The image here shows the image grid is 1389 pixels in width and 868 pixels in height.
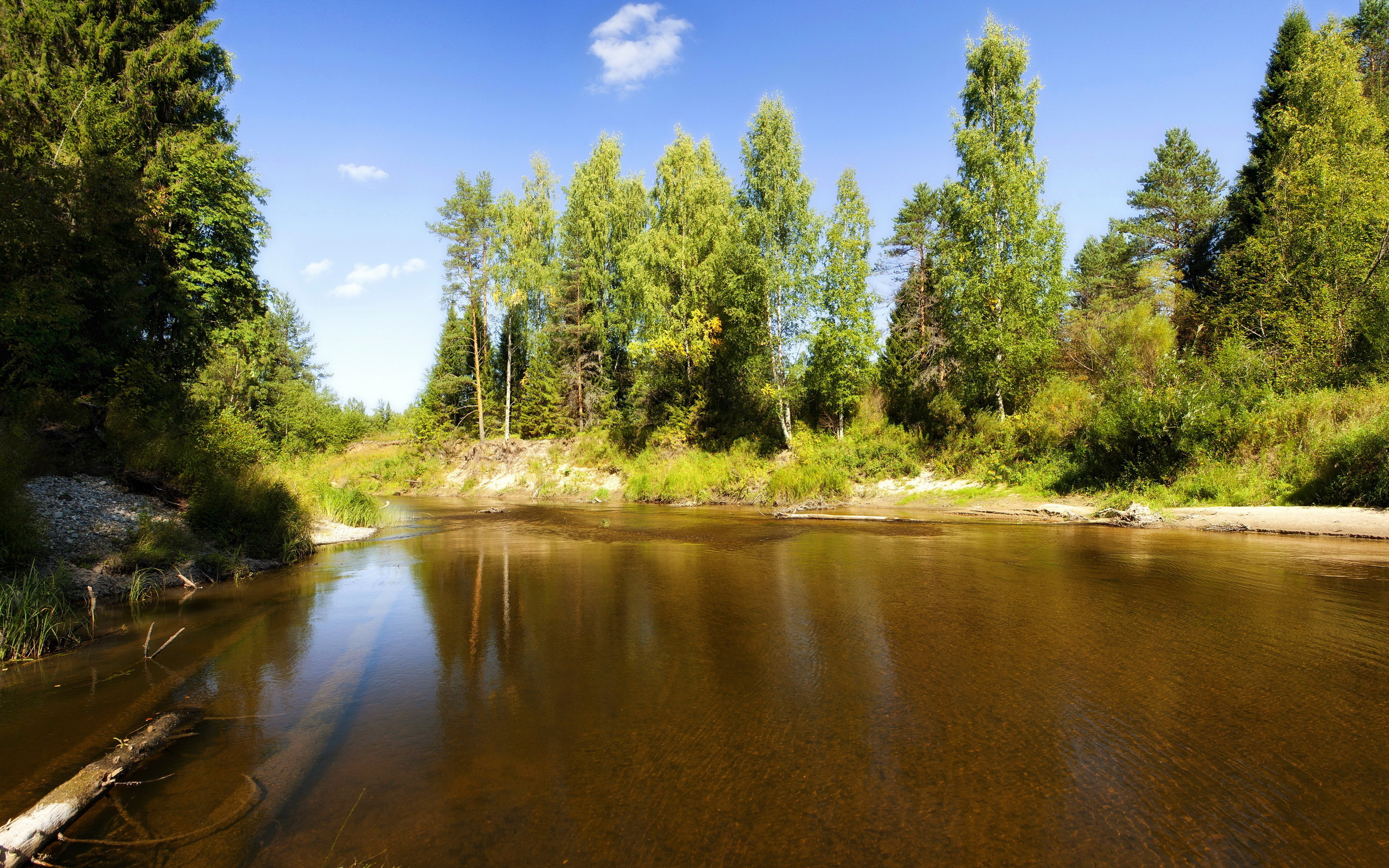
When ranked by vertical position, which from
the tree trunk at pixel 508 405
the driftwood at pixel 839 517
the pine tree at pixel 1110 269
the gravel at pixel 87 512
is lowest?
the driftwood at pixel 839 517

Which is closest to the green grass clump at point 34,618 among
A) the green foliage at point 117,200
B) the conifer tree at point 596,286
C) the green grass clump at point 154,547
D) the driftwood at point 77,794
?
the green grass clump at point 154,547

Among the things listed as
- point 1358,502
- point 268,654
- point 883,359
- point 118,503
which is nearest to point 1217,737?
point 268,654

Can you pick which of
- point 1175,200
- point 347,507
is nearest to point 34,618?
point 347,507

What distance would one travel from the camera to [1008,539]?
13562 mm

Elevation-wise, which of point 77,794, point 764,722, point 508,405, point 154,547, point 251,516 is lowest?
point 764,722

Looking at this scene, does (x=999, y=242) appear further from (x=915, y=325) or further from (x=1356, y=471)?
(x=1356, y=471)

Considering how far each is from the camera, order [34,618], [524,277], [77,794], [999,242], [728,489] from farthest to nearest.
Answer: [524,277] → [728,489] → [999,242] → [34,618] → [77,794]

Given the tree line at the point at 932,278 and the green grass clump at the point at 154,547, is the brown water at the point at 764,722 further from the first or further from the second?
the tree line at the point at 932,278

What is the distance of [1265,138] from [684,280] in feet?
81.6

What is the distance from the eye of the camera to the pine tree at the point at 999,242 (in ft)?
72.0

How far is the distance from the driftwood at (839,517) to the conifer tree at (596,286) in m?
Result: 16.9

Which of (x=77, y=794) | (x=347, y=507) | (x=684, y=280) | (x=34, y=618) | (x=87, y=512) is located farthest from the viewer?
(x=684, y=280)

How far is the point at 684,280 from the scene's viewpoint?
1175 inches

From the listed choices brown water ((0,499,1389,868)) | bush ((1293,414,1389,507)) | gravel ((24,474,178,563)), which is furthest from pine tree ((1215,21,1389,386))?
gravel ((24,474,178,563))
